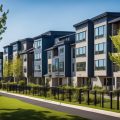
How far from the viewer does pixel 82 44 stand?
75.4 m

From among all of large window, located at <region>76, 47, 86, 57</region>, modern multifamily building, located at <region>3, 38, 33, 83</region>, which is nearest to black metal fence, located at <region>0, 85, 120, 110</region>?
large window, located at <region>76, 47, 86, 57</region>

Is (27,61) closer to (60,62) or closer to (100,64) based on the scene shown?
(60,62)

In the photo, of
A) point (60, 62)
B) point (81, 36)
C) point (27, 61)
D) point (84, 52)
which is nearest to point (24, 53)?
point (27, 61)

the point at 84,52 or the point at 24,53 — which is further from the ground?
the point at 24,53

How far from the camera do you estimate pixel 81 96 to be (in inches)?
1711

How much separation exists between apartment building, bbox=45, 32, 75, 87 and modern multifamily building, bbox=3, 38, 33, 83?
14472mm

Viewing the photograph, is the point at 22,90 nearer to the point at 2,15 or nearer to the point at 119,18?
the point at 119,18

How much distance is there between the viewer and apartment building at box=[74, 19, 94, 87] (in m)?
73.2

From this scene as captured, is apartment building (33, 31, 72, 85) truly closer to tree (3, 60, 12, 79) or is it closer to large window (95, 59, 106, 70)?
tree (3, 60, 12, 79)

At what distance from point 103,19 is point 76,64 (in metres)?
14.9

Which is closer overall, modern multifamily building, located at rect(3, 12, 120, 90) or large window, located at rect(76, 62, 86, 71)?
modern multifamily building, located at rect(3, 12, 120, 90)


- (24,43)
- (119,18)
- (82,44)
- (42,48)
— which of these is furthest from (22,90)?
(24,43)

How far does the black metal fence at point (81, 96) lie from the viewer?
36.3 m

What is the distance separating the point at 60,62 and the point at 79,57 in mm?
9959
